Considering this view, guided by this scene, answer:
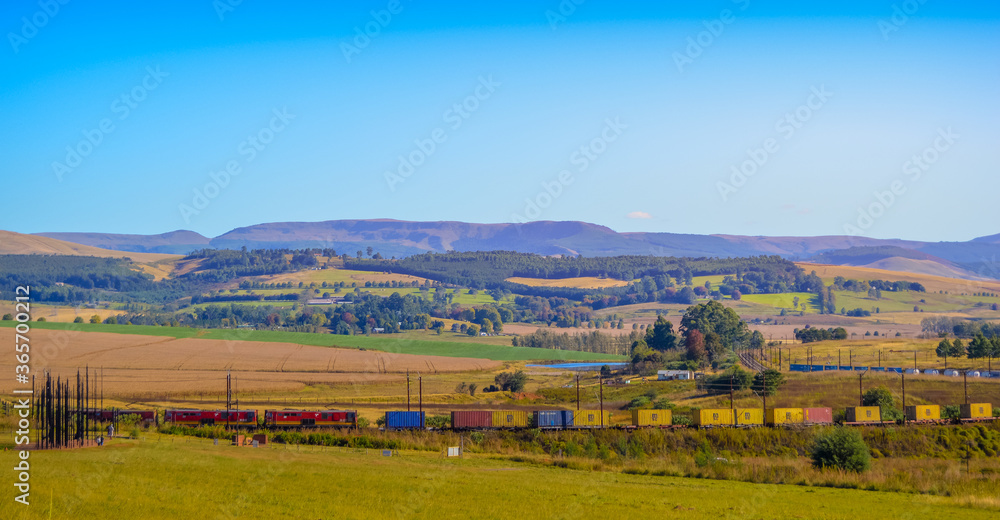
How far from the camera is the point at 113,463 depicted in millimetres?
34344

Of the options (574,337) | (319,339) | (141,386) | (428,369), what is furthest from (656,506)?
(574,337)

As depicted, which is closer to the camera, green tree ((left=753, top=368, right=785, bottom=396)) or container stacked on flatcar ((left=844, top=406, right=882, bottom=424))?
container stacked on flatcar ((left=844, top=406, right=882, bottom=424))

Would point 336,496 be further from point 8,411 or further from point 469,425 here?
point 8,411

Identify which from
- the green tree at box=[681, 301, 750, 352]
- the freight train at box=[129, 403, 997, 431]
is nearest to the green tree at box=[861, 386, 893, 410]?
the freight train at box=[129, 403, 997, 431]

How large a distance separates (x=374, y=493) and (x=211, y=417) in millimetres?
37041

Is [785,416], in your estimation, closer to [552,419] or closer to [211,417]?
[552,419]

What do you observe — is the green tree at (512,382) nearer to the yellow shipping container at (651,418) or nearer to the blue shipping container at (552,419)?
the blue shipping container at (552,419)

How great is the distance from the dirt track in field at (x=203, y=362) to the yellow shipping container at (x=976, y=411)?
64.2 meters

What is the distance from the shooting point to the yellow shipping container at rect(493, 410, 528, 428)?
63062 millimetres

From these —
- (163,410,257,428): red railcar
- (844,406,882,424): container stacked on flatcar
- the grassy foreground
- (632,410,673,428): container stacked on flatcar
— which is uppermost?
the grassy foreground

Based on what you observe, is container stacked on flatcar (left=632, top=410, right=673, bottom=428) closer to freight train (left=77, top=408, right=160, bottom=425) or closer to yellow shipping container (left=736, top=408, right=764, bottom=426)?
yellow shipping container (left=736, top=408, right=764, bottom=426)

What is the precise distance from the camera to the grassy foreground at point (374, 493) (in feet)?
85.0

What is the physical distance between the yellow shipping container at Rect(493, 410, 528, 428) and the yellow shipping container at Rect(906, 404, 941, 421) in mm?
32575

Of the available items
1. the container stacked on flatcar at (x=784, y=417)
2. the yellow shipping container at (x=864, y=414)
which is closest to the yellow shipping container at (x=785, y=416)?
the container stacked on flatcar at (x=784, y=417)
